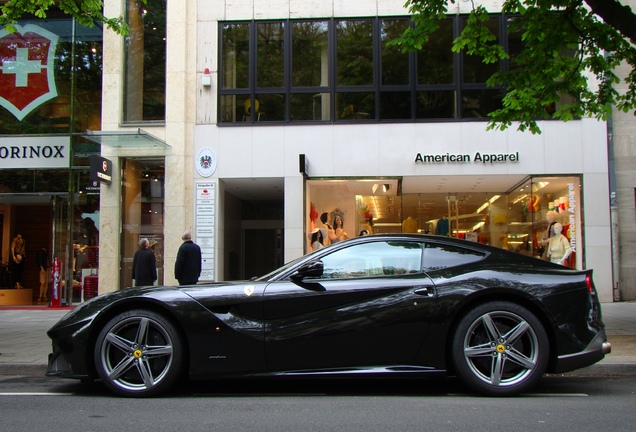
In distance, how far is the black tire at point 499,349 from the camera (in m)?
5.08

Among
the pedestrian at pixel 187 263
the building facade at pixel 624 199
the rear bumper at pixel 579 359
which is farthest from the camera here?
the building facade at pixel 624 199

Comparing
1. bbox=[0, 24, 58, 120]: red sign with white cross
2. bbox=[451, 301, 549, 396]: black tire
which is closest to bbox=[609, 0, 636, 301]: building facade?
bbox=[451, 301, 549, 396]: black tire

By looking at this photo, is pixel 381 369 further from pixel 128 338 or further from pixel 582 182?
pixel 582 182

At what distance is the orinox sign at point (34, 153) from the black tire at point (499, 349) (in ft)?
42.4

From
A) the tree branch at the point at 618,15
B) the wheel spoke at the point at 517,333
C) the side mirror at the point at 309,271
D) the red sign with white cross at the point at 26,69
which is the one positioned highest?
the red sign with white cross at the point at 26,69

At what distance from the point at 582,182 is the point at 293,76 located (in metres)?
7.23

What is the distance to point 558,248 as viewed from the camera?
42.3 ft

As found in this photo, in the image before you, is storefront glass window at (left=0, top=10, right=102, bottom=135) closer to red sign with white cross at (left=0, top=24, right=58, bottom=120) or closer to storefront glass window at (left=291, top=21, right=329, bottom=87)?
red sign with white cross at (left=0, top=24, right=58, bottom=120)

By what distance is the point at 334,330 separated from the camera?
5066 millimetres

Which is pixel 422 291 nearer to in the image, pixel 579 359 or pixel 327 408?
pixel 327 408

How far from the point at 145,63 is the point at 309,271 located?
11643mm

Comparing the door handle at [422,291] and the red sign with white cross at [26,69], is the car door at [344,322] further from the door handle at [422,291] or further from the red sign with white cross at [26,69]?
the red sign with white cross at [26,69]

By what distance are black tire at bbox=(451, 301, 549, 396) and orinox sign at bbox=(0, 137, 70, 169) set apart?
1291 cm

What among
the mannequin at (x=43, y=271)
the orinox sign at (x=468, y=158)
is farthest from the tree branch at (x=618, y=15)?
the mannequin at (x=43, y=271)
